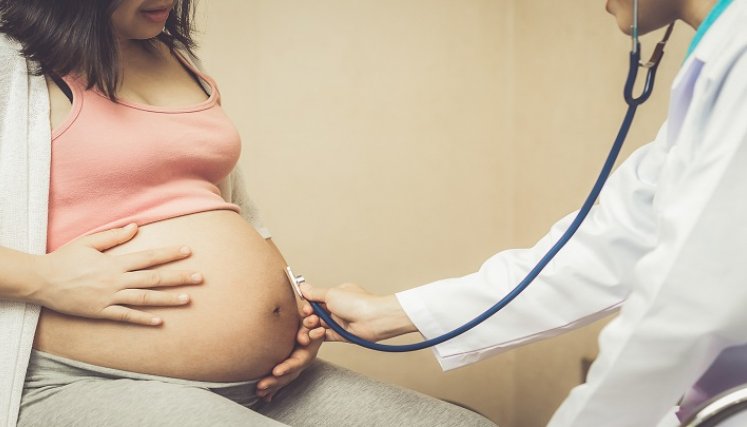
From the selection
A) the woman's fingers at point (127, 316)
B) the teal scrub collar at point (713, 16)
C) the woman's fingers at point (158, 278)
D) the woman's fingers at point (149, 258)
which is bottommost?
the woman's fingers at point (127, 316)

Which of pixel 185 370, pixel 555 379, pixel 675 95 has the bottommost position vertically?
pixel 555 379

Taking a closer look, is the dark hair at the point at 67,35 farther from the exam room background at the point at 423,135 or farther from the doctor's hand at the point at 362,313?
the exam room background at the point at 423,135

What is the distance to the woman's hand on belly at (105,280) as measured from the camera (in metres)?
0.88

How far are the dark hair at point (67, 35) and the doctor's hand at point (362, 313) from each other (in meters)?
0.46

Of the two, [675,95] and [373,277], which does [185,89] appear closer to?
[675,95]

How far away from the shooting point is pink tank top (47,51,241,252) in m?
0.96

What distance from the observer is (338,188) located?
1957 mm

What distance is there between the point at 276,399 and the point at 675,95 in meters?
0.77

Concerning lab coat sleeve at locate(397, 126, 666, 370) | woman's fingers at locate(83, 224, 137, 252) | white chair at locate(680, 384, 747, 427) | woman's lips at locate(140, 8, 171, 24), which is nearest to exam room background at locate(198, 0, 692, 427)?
woman's lips at locate(140, 8, 171, 24)

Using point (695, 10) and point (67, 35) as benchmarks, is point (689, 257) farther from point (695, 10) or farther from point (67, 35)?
point (67, 35)

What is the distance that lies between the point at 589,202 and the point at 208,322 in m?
0.55

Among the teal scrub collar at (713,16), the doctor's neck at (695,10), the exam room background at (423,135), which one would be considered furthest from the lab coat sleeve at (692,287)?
the exam room background at (423,135)

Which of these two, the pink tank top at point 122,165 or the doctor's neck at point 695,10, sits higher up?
the doctor's neck at point 695,10

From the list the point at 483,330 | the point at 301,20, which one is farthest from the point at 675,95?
the point at 301,20
